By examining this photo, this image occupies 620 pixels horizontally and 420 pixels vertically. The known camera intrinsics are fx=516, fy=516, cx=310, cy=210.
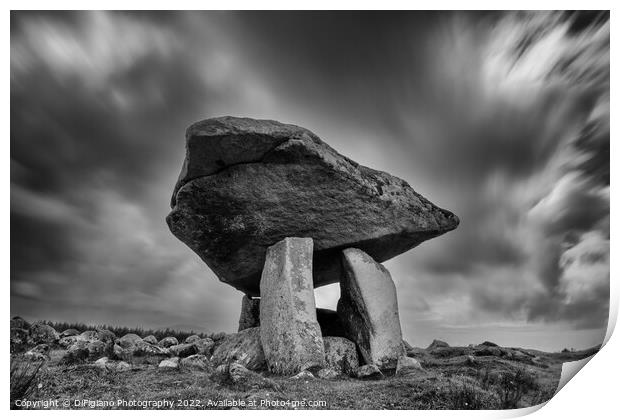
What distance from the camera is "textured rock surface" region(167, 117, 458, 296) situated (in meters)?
10.1

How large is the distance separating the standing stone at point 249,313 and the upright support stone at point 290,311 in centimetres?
325

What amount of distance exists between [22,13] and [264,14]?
4.21 meters

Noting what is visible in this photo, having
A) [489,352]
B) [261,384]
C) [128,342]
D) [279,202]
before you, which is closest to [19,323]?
[128,342]

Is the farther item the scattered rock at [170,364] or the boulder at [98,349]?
the boulder at [98,349]

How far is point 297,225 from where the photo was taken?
37.2 feet

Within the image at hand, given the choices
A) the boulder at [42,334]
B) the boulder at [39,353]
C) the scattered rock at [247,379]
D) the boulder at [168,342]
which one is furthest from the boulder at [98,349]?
the scattered rock at [247,379]

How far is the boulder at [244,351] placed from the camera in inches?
437

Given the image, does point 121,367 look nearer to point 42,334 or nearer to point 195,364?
point 195,364

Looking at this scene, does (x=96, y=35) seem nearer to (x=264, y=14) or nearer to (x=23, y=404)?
(x=264, y=14)

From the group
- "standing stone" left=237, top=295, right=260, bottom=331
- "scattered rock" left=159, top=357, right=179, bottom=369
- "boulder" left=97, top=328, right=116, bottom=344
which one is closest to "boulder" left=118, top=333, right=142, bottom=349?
"boulder" left=97, top=328, right=116, bottom=344

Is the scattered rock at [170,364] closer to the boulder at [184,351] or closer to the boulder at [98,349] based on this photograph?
the boulder at [98,349]

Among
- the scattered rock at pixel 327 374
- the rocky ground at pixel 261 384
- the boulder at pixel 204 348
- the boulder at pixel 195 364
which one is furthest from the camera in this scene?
the boulder at pixel 204 348

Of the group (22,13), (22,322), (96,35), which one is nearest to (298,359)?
(22,322)

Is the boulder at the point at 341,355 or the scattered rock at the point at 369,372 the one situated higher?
the boulder at the point at 341,355
